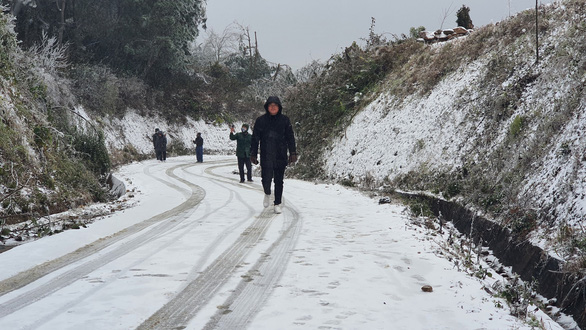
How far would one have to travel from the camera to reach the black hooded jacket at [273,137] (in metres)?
7.60

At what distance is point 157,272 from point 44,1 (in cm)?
2772

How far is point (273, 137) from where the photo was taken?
7.59m

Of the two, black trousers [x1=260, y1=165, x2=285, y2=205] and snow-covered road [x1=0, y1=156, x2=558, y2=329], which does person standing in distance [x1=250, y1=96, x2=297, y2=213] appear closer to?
black trousers [x1=260, y1=165, x2=285, y2=205]

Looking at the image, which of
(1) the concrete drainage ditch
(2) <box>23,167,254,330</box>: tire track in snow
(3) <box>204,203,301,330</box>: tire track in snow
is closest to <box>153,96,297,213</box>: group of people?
(2) <box>23,167,254,330</box>: tire track in snow

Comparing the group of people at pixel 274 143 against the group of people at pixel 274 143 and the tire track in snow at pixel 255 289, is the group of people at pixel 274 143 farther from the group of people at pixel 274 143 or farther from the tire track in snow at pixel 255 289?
the tire track in snow at pixel 255 289

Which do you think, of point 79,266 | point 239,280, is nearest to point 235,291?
point 239,280

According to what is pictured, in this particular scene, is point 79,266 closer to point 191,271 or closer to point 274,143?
point 191,271

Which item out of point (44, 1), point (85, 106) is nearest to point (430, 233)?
point (85, 106)

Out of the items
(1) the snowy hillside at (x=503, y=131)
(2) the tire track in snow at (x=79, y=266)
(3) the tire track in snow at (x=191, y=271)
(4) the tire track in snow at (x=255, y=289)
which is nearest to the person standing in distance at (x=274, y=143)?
(3) the tire track in snow at (x=191, y=271)

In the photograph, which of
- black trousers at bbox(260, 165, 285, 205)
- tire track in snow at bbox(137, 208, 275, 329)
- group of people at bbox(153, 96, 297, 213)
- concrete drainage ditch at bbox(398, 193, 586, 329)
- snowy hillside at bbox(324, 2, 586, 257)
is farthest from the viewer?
black trousers at bbox(260, 165, 285, 205)

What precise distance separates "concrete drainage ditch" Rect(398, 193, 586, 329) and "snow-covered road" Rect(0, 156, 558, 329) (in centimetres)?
59

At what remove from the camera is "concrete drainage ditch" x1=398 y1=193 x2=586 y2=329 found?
→ 3.84 meters

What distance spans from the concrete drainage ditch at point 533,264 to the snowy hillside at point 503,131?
0.28 meters

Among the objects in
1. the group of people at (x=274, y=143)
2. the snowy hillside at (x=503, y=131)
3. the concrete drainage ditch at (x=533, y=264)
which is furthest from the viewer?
the group of people at (x=274, y=143)
